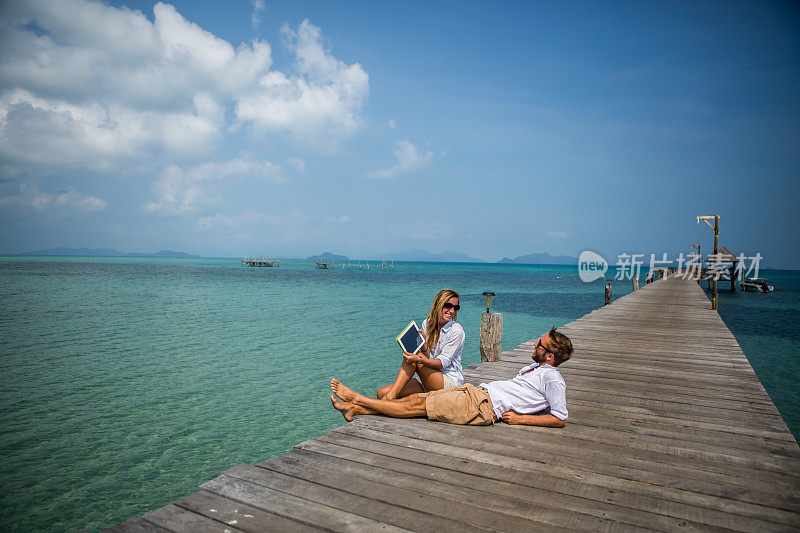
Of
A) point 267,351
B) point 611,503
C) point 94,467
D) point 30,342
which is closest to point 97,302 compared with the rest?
point 30,342

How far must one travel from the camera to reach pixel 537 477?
10.8 feet

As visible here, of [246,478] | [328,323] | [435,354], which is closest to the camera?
[246,478]

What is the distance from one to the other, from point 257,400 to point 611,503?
785 centimetres

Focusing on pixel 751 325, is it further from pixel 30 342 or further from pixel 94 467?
pixel 30 342

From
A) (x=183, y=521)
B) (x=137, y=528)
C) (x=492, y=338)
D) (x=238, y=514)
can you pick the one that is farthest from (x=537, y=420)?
(x=492, y=338)

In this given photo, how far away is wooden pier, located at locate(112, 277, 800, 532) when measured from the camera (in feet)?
8.92

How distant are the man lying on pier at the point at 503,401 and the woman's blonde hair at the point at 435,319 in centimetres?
60

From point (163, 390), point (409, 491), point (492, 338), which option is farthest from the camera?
point (163, 390)

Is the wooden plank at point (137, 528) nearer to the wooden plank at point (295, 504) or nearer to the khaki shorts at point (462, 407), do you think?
the wooden plank at point (295, 504)

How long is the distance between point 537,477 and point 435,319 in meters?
1.97

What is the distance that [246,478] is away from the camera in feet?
10.7

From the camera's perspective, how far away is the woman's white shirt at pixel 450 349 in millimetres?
4879

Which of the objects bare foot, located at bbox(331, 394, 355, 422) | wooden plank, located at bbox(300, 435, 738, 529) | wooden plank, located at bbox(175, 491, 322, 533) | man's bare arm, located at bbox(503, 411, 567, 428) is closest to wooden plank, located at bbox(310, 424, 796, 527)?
wooden plank, located at bbox(300, 435, 738, 529)

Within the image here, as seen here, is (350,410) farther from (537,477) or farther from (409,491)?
(537,477)
